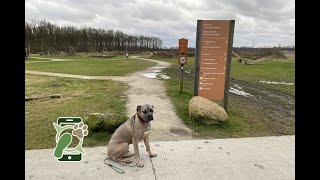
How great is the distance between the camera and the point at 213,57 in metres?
7.24

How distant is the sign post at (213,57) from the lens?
23.2 feet

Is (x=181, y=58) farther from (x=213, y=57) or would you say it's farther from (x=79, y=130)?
(x=79, y=130)

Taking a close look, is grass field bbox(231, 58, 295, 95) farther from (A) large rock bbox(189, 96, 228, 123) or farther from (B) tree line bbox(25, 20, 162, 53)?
(B) tree line bbox(25, 20, 162, 53)

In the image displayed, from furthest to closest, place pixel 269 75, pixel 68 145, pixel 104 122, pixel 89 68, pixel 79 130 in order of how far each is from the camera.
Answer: pixel 89 68, pixel 269 75, pixel 104 122, pixel 79 130, pixel 68 145

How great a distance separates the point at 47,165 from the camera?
3965mm

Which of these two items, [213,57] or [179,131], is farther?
[213,57]

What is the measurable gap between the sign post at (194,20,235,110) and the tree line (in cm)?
4879

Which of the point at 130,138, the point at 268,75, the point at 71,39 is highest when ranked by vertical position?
the point at 71,39

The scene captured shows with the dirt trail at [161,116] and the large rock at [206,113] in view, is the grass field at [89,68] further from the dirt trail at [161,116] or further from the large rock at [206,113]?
the large rock at [206,113]

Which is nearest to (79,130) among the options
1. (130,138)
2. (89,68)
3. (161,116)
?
(130,138)

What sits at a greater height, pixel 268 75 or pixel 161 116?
pixel 268 75

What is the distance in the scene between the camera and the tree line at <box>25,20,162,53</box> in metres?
54.7

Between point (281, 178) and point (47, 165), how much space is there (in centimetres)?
342

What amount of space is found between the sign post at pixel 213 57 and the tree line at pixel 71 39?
48.8m
